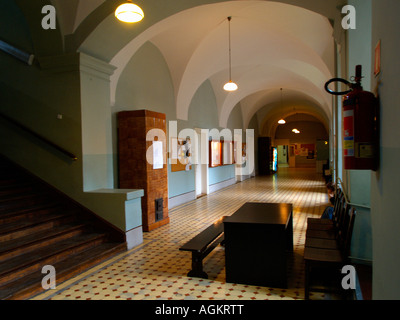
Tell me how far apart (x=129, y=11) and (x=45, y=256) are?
3.67 m

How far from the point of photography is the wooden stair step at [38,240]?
4145 mm

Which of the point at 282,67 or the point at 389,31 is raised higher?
the point at 282,67

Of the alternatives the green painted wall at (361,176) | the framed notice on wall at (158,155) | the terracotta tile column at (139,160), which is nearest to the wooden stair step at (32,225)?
the terracotta tile column at (139,160)

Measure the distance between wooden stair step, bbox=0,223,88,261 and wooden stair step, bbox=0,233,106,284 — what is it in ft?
0.25

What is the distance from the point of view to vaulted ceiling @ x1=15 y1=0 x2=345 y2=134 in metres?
5.75

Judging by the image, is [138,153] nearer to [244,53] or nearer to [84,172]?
[84,172]

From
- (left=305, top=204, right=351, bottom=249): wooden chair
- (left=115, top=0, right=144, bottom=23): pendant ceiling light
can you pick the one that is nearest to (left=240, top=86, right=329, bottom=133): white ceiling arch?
(left=115, top=0, right=144, bottom=23): pendant ceiling light

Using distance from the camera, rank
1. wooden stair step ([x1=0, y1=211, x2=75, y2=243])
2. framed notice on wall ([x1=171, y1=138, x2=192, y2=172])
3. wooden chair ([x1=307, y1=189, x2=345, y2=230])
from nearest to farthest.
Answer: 1. wooden stair step ([x1=0, y1=211, x2=75, y2=243])
2. wooden chair ([x1=307, y1=189, x2=345, y2=230])
3. framed notice on wall ([x1=171, y1=138, x2=192, y2=172])

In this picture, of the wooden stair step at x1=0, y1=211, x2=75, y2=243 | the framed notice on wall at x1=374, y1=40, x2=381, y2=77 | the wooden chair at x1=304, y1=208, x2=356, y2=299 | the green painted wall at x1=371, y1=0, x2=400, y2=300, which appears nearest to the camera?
the green painted wall at x1=371, y1=0, x2=400, y2=300

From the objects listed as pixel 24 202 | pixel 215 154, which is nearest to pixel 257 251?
pixel 24 202

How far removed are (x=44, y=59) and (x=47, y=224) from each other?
10.6 ft

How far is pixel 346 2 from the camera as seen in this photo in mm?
4578

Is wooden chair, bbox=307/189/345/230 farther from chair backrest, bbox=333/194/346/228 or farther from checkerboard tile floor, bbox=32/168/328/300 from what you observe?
checkerboard tile floor, bbox=32/168/328/300
